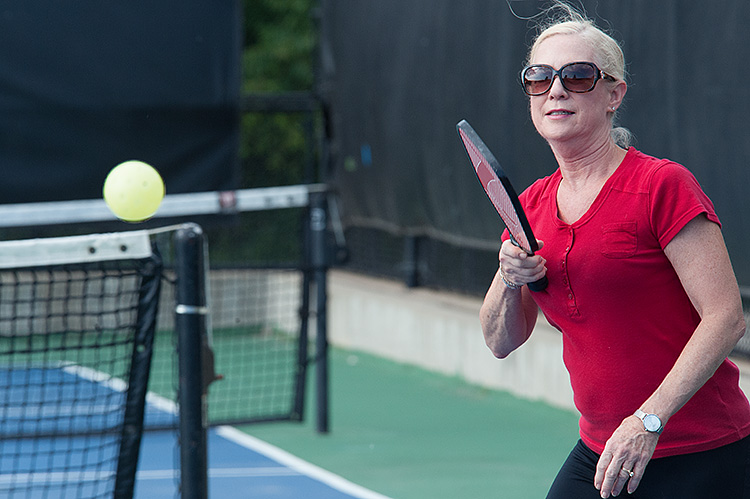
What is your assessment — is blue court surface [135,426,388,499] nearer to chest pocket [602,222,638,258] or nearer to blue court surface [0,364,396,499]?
blue court surface [0,364,396,499]

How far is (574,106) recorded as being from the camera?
2.27 m

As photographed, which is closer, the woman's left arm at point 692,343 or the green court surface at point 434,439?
the woman's left arm at point 692,343

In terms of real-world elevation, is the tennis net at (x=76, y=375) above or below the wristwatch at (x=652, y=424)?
below

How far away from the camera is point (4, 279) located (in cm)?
979

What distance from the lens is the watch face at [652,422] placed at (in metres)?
2.07

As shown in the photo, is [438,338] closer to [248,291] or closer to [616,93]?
[248,291]

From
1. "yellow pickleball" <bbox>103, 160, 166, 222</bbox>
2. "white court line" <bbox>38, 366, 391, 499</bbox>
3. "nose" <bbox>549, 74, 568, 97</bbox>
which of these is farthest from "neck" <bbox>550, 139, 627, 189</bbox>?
"white court line" <bbox>38, 366, 391, 499</bbox>

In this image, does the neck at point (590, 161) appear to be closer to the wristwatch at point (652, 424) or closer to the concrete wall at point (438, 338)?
the wristwatch at point (652, 424)

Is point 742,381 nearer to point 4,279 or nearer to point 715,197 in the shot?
point 715,197

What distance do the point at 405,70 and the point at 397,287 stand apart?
2.41 m

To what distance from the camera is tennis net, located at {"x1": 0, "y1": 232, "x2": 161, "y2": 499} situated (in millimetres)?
3275

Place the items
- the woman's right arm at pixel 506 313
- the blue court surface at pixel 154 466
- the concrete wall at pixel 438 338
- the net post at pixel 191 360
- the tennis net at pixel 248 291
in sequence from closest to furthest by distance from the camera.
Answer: the woman's right arm at pixel 506 313 < the net post at pixel 191 360 < the blue court surface at pixel 154 466 < the tennis net at pixel 248 291 < the concrete wall at pixel 438 338

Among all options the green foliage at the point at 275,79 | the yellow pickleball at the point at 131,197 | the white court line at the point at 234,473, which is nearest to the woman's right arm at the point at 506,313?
the yellow pickleball at the point at 131,197

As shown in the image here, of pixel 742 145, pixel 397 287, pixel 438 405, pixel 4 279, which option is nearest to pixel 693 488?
pixel 742 145
